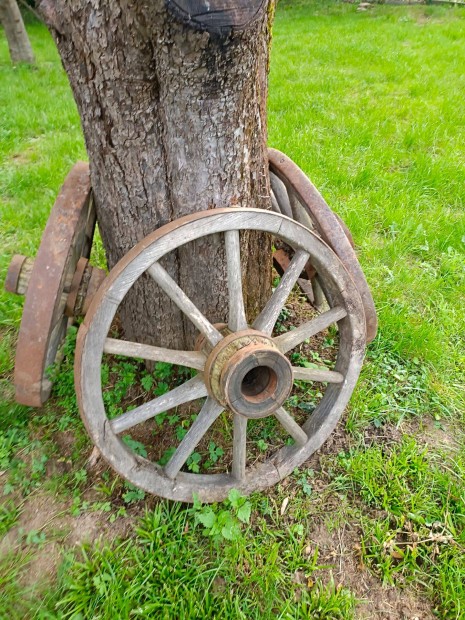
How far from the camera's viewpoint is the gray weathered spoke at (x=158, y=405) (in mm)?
1704

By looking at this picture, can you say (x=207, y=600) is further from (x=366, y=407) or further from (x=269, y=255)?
(x=269, y=255)

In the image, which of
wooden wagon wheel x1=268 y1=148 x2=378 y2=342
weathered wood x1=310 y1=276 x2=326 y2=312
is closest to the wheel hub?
wooden wagon wheel x1=268 y1=148 x2=378 y2=342

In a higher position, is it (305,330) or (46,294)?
(46,294)

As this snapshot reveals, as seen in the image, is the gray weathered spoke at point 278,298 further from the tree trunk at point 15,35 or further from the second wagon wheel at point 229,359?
the tree trunk at point 15,35

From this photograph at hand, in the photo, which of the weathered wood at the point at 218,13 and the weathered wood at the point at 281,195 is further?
the weathered wood at the point at 281,195

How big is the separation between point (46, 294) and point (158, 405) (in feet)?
1.83

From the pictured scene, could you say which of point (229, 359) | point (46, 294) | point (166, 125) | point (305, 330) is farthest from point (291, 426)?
point (166, 125)

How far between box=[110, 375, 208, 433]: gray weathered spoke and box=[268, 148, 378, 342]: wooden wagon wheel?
0.75 metres

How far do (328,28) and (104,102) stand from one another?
381 inches

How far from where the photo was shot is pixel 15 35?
25.3 feet

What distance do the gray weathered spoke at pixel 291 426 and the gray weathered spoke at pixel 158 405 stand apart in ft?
1.03

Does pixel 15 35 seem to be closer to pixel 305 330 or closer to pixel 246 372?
pixel 305 330

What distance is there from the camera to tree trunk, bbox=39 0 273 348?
145cm

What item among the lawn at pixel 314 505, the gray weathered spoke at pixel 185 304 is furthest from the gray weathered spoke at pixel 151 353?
the lawn at pixel 314 505
